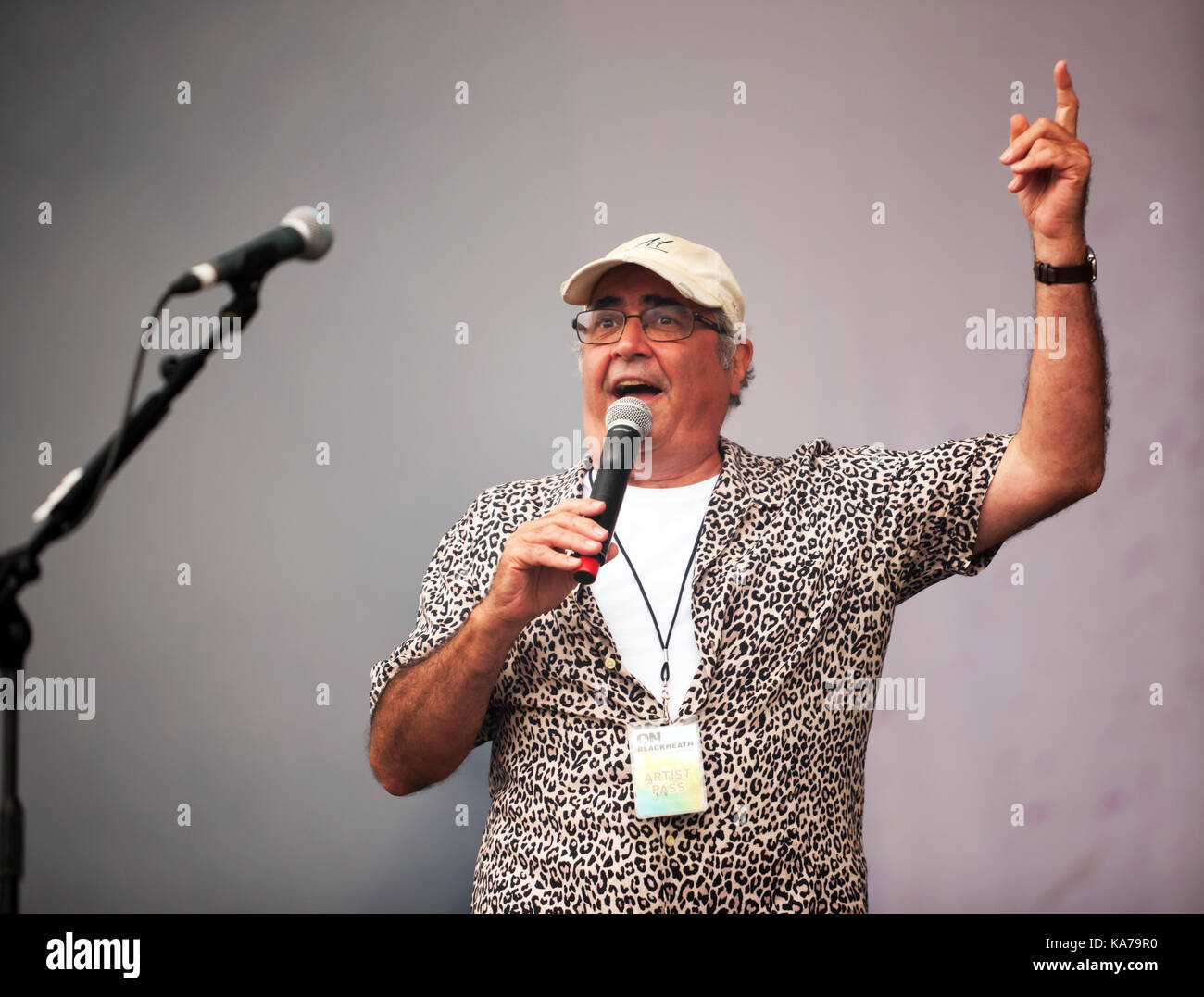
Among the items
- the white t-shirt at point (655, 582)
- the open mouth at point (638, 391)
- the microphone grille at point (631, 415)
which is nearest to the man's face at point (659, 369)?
the open mouth at point (638, 391)

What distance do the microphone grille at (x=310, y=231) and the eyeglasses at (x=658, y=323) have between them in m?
0.80

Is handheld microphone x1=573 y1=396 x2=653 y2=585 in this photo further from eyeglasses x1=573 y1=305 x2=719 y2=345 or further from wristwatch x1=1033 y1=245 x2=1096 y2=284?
wristwatch x1=1033 y1=245 x2=1096 y2=284

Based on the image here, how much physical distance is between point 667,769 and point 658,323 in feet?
2.92

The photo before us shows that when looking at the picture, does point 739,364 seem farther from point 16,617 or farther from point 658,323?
point 16,617

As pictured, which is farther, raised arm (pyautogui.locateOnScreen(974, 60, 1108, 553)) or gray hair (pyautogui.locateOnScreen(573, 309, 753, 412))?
gray hair (pyautogui.locateOnScreen(573, 309, 753, 412))

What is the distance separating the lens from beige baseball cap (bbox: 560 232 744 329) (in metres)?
2.01

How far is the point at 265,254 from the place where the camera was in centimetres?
129

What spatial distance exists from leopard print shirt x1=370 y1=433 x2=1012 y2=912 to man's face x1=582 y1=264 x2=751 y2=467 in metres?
0.14

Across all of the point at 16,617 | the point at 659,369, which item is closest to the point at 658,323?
the point at 659,369

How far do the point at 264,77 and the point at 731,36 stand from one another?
1.26m

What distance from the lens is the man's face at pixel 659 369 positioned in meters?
2.03

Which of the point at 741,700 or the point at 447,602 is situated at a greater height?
the point at 447,602
